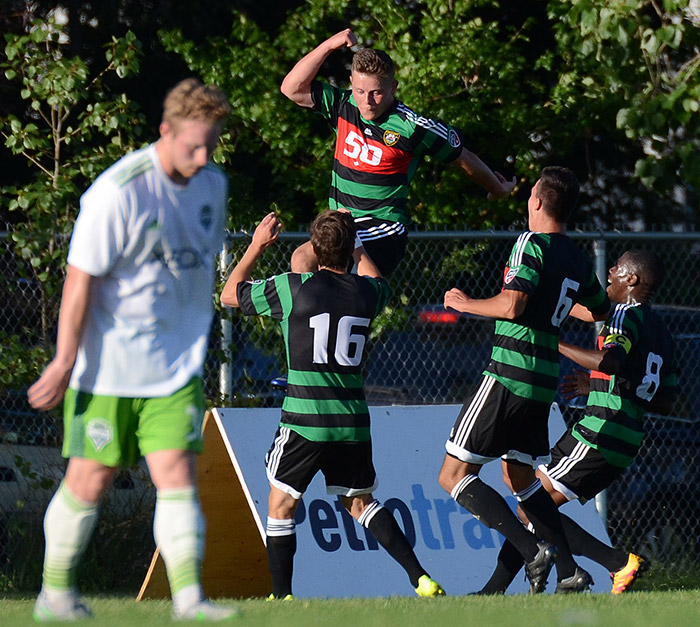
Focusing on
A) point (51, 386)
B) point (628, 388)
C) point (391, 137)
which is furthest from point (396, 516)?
point (51, 386)

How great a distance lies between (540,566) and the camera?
19.6ft

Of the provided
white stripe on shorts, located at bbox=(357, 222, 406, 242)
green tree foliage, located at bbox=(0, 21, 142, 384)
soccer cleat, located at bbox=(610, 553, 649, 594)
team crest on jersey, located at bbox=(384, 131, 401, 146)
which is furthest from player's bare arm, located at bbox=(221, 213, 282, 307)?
soccer cleat, located at bbox=(610, 553, 649, 594)

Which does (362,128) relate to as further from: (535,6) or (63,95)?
(535,6)

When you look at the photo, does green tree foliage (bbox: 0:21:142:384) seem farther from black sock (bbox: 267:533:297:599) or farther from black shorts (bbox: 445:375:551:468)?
black shorts (bbox: 445:375:551:468)

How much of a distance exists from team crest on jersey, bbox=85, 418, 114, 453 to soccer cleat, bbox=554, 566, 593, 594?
316cm

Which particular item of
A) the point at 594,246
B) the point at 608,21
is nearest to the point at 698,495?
the point at 594,246

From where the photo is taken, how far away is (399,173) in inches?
260

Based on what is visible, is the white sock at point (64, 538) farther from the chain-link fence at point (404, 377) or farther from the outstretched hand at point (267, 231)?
the chain-link fence at point (404, 377)

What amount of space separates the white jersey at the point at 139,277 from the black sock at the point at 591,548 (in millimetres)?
3411

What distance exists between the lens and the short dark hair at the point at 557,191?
20.9ft

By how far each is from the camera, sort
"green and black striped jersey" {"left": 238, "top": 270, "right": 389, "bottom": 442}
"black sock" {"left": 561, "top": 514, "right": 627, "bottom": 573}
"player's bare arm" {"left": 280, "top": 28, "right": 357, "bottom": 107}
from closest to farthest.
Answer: "green and black striped jersey" {"left": 238, "top": 270, "right": 389, "bottom": 442} → "player's bare arm" {"left": 280, "top": 28, "right": 357, "bottom": 107} → "black sock" {"left": 561, "top": 514, "right": 627, "bottom": 573}

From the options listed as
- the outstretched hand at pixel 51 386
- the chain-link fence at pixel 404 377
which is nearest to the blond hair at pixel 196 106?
the outstretched hand at pixel 51 386

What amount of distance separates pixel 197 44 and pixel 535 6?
323cm

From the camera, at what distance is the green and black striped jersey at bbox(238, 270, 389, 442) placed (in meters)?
5.86
